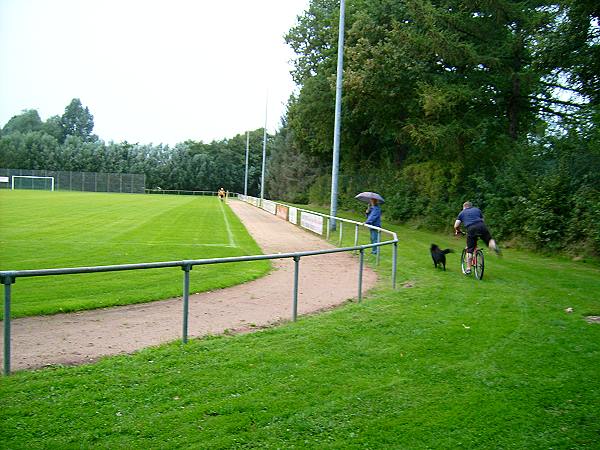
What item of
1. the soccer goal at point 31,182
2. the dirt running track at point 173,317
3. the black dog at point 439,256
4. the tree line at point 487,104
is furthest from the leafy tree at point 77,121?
the dirt running track at point 173,317

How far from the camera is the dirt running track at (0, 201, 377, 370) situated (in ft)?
19.4

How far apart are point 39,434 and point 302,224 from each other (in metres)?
21.8

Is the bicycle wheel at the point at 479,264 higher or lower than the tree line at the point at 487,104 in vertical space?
lower

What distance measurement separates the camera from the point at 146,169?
102 m

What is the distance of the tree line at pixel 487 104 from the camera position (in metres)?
17.9

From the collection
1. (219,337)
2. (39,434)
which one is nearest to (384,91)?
(219,337)

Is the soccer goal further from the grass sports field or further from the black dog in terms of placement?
the grass sports field

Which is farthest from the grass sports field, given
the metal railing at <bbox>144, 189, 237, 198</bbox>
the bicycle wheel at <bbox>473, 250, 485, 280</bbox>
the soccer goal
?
the metal railing at <bbox>144, 189, 237, 198</bbox>

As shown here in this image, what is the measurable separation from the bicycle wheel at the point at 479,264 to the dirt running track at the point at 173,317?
2.49 m

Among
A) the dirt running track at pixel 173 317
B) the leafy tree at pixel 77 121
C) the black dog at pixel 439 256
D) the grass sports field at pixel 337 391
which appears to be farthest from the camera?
the leafy tree at pixel 77 121

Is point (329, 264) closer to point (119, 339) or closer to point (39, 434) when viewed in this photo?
point (119, 339)

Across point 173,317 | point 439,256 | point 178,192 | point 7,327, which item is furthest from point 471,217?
point 178,192

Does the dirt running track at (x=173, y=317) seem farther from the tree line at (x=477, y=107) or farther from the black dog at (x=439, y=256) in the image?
the tree line at (x=477, y=107)

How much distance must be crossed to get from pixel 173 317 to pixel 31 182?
84223 millimetres
